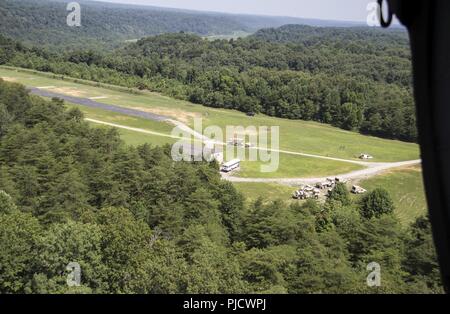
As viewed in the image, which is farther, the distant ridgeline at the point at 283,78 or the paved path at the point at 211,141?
the distant ridgeline at the point at 283,78

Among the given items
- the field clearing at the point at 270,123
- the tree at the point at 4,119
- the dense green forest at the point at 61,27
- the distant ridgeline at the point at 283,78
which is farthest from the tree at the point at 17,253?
the dense green forest at the point at 61,27

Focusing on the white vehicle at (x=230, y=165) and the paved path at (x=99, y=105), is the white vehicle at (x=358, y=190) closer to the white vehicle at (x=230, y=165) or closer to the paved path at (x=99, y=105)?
the white vehicle at (x=230, y=165)

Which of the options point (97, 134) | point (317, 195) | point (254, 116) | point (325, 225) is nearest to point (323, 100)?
point (254, 116)

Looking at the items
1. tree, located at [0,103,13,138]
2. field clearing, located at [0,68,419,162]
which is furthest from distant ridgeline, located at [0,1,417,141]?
tree, located at [0,103,13,138]

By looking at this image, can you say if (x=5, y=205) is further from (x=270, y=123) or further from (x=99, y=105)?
(x=270, y=123)
